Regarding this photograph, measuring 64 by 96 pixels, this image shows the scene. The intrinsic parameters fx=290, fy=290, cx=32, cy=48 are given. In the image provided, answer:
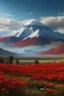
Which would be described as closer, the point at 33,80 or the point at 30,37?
the point at 33,80

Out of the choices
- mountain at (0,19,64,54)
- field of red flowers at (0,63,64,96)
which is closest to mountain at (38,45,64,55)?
mountain at (0,19,64,54)

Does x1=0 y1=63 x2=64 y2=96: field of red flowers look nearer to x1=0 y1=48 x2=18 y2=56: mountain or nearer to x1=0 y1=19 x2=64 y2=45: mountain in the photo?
x1=0 y1=48 x2=18 y2=56: mountain

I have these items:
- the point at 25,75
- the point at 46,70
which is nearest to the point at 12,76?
the point at 25,75

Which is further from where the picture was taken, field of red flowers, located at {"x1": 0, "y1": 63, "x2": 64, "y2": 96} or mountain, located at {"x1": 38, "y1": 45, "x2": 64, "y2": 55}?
mountain, located at {"x1": 38, "y1": 45, "x2": 64, "y2": 55}

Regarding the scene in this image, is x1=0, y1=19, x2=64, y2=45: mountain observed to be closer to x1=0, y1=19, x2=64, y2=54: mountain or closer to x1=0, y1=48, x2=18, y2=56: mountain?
x1=0, y1=19, x2=64, y2=54: mountain

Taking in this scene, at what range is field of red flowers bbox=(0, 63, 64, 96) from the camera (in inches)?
144

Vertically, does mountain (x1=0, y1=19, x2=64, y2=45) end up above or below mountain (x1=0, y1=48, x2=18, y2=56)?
above

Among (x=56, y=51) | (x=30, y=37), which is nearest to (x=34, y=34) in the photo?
(x=30, y=37)

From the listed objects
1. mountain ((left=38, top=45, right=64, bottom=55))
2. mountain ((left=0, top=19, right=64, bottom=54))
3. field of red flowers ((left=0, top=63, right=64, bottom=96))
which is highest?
mountain ((left=0, top=19, right=64, bottom=54))

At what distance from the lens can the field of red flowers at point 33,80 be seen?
144 inches

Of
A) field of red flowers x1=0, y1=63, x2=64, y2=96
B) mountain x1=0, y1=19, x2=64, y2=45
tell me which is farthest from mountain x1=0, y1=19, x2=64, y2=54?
field of red flowers x1=0, y1=63, x2=64, y2=96

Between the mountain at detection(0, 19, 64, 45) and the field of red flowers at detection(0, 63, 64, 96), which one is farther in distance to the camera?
the mountain at detection(0, 19, 64, 45)

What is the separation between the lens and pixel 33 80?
12.4 ft

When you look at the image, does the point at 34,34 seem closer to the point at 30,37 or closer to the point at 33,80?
the point at 30,37
